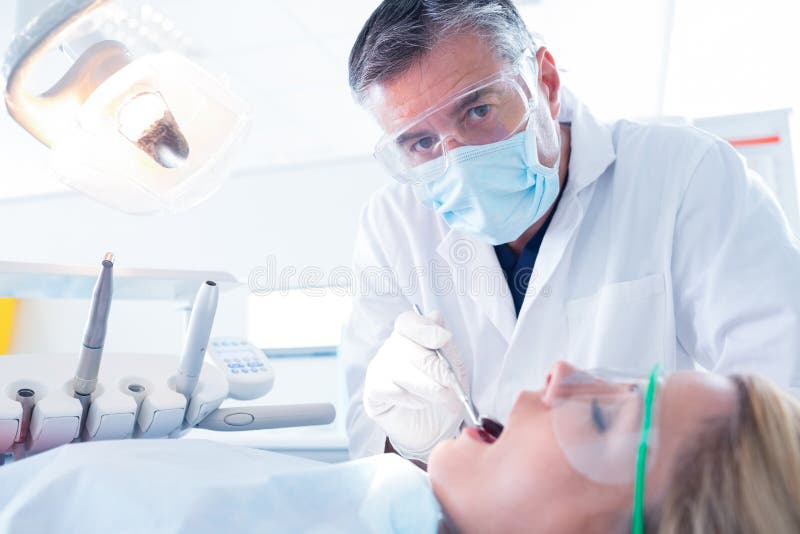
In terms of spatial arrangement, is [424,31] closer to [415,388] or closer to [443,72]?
[443,72]

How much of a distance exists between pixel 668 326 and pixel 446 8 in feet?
2.61

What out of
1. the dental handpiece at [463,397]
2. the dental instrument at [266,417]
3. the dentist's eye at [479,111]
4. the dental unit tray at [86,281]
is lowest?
the dental instrument at [266,417]

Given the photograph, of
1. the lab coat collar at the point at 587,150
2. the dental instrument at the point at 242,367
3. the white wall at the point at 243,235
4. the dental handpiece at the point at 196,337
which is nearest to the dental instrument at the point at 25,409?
the dental handpiece at the point at 196,337

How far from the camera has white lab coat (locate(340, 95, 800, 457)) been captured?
4.30 feet

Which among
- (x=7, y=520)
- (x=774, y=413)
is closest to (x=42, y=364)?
(x=7, y=520)

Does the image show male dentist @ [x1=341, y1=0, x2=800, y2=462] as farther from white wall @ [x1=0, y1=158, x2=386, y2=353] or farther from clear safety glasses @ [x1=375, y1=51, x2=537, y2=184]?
white wall @ [x1=0, y1=158, x2=386, y2=353]

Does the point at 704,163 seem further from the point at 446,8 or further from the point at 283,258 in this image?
the point at 283,258

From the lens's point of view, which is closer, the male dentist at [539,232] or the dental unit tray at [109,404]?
the dental unit tray at [109,404]

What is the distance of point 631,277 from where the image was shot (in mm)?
1480

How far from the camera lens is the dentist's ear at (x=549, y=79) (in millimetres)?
1514

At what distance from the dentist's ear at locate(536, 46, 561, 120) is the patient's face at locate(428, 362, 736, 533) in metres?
0.77

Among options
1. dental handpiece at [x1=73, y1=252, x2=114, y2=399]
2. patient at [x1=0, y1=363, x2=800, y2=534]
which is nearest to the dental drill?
dental handpiece at [x1=73, y1=252, x2=114, y2=399]

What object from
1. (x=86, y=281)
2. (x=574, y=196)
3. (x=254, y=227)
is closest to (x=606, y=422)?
(x=574, y=196)

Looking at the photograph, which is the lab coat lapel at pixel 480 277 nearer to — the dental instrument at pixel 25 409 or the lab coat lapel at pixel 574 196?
the lab coat lapel at pixel 574 196
